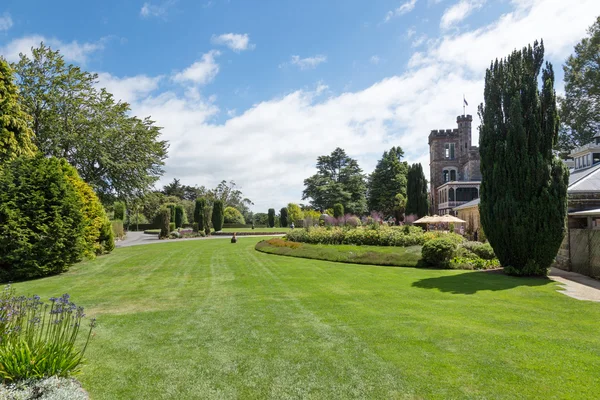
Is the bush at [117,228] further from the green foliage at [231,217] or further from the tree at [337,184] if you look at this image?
the tree at [337,184]

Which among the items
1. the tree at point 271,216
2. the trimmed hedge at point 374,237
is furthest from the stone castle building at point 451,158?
the trimmed hedge at point 374,237

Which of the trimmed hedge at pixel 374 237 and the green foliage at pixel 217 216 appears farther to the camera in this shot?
the green foliage at pixel 217 216

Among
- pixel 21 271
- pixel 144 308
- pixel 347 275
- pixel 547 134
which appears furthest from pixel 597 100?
pixel 21 271

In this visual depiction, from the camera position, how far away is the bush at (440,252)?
12828 mm

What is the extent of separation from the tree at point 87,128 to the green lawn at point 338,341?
1616 centimetres

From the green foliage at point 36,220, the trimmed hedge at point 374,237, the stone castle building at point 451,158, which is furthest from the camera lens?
the stone castle building at point 451,158

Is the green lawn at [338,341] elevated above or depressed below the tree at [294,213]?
below

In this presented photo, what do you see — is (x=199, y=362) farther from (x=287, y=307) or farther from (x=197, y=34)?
(x=197, y=34)

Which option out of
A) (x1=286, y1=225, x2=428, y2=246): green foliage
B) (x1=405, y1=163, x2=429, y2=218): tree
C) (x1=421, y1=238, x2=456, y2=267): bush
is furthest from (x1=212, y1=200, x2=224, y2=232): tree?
(x1=421, y1=238, x2=456, y2=267): bush

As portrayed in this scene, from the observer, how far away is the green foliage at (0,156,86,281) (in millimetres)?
9977

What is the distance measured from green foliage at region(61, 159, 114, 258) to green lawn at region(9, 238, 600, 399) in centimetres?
562

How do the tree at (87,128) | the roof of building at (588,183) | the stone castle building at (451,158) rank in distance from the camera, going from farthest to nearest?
1. the stone castle building at (451,158)
2. the tree at (87,128)
3. the roof of building at (588,183)

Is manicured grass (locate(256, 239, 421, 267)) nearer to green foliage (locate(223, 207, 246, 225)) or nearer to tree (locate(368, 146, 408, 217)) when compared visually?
tree (locate(368, 146, 408, 217))

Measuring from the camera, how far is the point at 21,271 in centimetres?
1020
